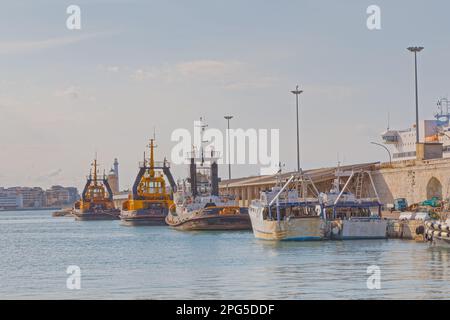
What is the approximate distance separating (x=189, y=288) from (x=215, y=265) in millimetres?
12136

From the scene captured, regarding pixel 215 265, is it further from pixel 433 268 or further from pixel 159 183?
pixel 159 183

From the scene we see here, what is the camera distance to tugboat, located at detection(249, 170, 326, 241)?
62.3 meters

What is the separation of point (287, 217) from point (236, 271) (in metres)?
23.2

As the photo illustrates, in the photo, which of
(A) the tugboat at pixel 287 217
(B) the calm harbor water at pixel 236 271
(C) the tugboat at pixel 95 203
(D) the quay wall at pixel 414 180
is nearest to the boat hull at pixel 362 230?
(A) the tugboat at pixel 287 217

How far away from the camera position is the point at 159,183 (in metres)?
128

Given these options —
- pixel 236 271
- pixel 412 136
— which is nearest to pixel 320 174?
pixel 412 136

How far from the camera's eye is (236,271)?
135 ft

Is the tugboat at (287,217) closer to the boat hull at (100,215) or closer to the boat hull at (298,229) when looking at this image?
the boat hull at (298,229)

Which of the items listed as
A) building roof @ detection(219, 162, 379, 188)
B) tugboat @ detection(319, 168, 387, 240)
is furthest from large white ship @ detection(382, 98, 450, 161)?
tugboat @ detection(319, 168, 387, 240)

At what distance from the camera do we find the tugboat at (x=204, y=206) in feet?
294

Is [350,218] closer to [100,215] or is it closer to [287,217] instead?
[287,217]

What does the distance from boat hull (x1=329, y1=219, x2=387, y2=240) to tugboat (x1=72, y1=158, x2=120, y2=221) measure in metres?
103

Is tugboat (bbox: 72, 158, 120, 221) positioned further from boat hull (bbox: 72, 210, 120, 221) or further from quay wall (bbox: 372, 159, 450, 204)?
quay wall (bbox: 372, 159, 450, 204)
